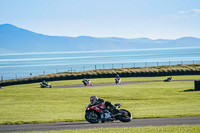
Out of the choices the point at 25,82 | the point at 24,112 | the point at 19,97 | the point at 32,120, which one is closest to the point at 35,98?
the point at 19,97

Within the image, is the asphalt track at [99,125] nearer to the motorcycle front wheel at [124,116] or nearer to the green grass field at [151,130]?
the motorcycle front wheel at [124,116]

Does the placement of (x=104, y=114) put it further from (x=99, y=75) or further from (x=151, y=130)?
(x=99, y=75)

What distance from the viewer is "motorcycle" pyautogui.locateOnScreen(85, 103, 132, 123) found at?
17.8 metres

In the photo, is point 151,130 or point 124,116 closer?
point 151,130

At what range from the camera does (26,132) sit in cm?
1603

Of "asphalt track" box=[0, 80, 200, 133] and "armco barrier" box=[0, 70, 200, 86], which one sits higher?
"armco barrier" box=[0, 70, 200, 86]

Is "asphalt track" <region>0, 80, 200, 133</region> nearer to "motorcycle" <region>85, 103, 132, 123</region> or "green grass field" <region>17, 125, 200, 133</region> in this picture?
"motorcycle" <region>85, 103, 132, 123</region>

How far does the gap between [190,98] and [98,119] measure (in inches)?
694

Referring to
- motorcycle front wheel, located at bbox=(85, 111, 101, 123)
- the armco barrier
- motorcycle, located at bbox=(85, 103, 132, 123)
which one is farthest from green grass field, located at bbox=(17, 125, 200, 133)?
the armco barrier

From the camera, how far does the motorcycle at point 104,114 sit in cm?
1775

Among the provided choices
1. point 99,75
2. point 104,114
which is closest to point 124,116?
point 104,114

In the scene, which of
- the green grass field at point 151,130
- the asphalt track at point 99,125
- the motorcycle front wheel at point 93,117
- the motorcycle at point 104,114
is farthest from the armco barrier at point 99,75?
the green grass field at point 151,130

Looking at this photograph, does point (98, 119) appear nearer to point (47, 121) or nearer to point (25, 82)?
point (47, 121)

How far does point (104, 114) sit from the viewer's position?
17844 millimetres
